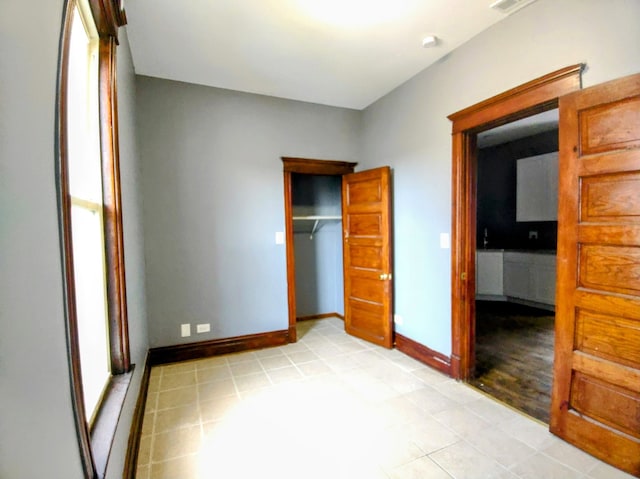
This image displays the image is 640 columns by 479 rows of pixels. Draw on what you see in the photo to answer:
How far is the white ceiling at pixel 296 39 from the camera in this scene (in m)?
2.11

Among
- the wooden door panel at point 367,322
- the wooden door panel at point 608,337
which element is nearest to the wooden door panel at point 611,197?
the wooden door panel at point 608,337

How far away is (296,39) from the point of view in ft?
8.07

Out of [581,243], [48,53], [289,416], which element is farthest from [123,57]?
[581,243]

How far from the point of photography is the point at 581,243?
182 centimetres

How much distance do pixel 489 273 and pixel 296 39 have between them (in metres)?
4.75

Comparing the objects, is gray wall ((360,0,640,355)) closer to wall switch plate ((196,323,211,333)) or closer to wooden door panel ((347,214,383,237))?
wooden door panel ((347,214,383,237))

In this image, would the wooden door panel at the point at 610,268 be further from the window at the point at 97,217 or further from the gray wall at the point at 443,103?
the window at the point at 97,217

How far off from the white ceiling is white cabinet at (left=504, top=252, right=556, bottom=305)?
11.5ft

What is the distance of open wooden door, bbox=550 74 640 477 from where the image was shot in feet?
5.33

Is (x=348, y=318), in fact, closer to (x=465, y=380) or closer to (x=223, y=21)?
(x=465, y=380)

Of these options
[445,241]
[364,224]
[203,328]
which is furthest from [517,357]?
[203,328]

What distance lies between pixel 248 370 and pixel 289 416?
88cm

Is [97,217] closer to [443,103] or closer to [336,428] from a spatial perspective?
[336,428]

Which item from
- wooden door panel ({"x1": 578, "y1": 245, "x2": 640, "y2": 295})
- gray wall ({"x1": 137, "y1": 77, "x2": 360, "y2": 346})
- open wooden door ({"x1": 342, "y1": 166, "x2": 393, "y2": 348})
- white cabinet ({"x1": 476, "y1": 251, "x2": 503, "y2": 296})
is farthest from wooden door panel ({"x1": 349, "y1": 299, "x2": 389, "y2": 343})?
white cabinet ({"x1": 476, "y1": 251, "x2": 503, "y2": 296})
